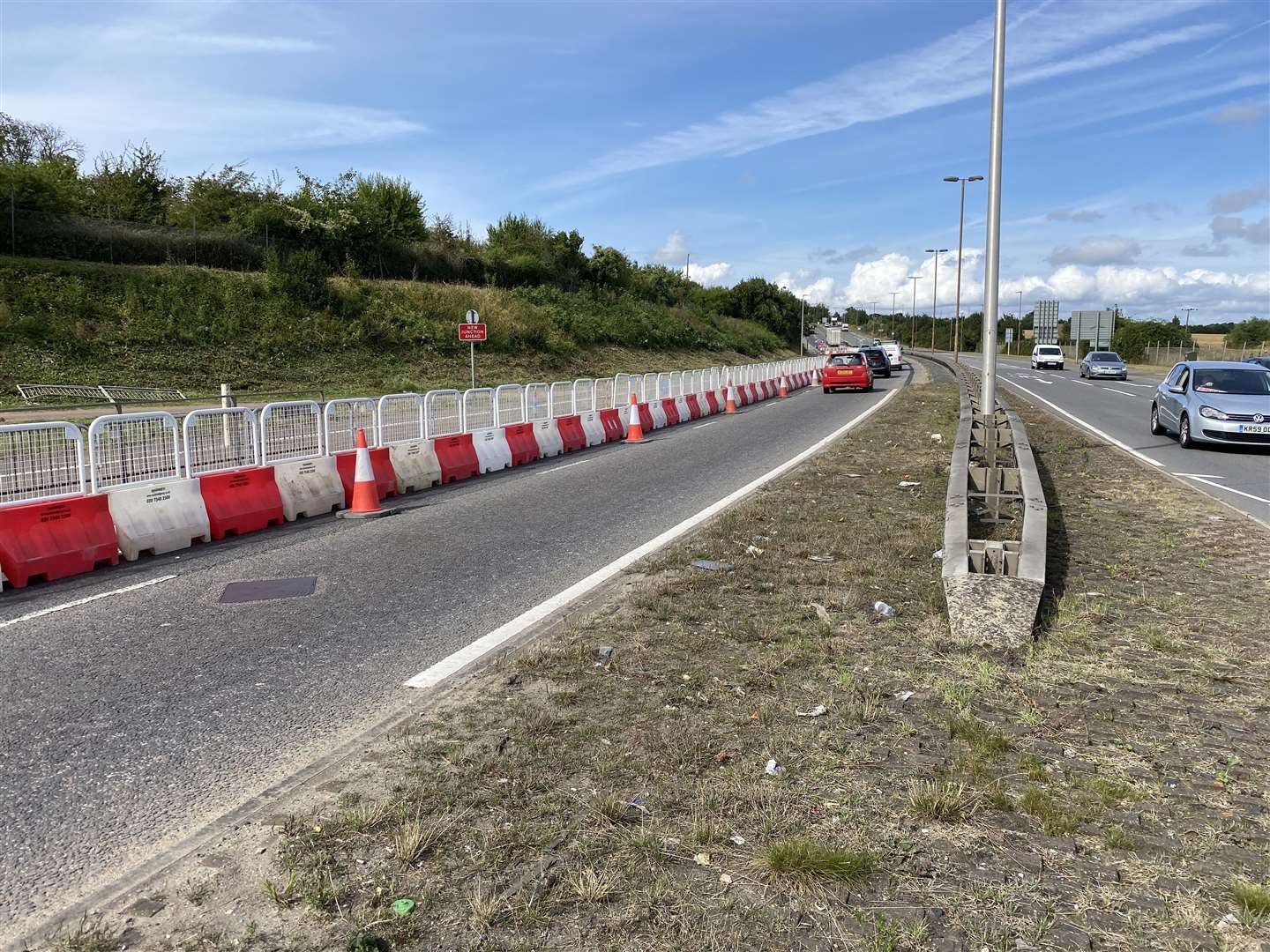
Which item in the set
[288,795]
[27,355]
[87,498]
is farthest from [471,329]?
[288,795]

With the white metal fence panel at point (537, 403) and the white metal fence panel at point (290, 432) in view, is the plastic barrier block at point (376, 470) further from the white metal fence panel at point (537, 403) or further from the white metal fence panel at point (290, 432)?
the white metal fence panel at point (537, 403)

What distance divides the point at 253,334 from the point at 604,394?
20671 millimetres

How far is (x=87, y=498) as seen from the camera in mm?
8242

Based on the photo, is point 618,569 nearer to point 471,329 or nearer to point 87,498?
point 87,498

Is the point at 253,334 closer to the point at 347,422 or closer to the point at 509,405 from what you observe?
the point at 509,405

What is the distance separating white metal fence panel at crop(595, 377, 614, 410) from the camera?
1995 centimetres

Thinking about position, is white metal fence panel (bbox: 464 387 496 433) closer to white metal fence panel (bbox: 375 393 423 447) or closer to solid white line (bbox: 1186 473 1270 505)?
white metal fence panel (bbox: 375 393 423 447)

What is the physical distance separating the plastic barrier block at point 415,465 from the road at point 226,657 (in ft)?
4.30

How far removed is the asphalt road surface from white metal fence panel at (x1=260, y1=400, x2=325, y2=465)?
1095 cm

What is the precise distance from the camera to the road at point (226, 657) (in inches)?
140

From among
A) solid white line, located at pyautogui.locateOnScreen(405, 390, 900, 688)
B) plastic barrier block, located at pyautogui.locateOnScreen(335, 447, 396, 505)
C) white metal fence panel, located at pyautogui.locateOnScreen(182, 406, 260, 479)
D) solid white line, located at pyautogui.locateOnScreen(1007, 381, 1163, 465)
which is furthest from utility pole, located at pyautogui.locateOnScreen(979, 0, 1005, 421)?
white metal fence panel, located at pyautogui.locateOnScreen(182, 406, 260, 479)

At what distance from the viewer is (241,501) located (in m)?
9.77

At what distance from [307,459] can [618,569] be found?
5.14m

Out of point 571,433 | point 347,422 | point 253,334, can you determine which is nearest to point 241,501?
point 347,422
